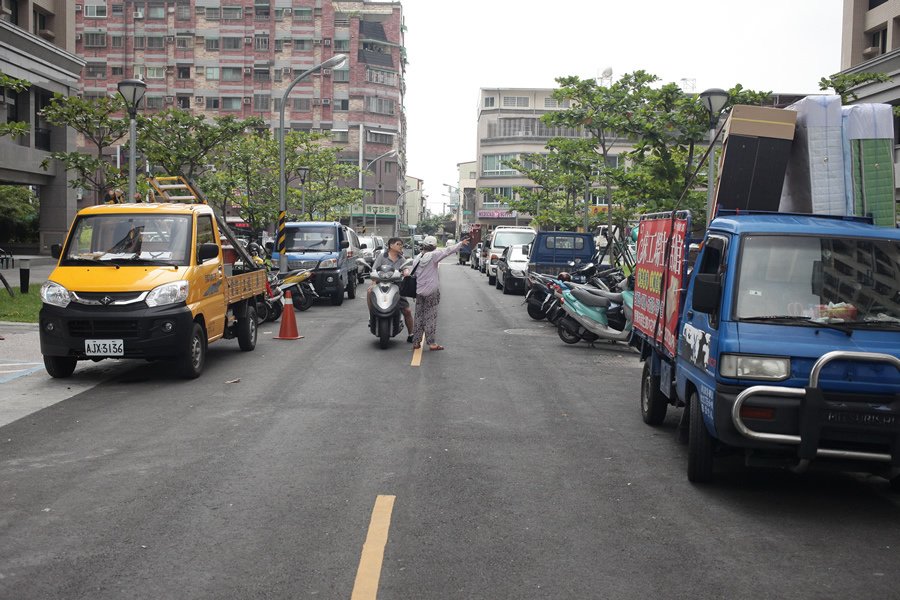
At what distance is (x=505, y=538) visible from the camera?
552cm

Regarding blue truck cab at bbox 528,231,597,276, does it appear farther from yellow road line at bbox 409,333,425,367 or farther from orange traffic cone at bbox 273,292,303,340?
yellow road line at bbox 409,333,425,367

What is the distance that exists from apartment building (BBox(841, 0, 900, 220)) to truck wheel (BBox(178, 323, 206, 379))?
1170 inches

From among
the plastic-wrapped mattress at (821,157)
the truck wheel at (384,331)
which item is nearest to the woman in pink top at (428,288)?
the truck wheel at (384,331)

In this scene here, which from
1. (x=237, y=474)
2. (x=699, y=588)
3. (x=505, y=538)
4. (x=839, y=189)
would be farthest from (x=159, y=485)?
(x=839, y=189)

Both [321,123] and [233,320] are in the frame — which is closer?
[233,320]

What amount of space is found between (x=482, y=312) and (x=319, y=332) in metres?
6.03

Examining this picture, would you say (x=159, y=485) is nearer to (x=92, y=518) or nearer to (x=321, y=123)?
(x=92, y=518)

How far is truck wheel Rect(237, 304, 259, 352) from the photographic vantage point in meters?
14.3

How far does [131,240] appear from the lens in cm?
1195

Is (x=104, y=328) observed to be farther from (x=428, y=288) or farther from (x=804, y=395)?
(x=804, y=395)

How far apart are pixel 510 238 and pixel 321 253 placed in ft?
40.0

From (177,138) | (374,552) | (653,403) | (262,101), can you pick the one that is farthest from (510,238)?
(262,101)

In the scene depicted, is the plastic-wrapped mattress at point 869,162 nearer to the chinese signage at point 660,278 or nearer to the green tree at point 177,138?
the chinese signage at point 660,278

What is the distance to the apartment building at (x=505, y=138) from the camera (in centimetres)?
9831
